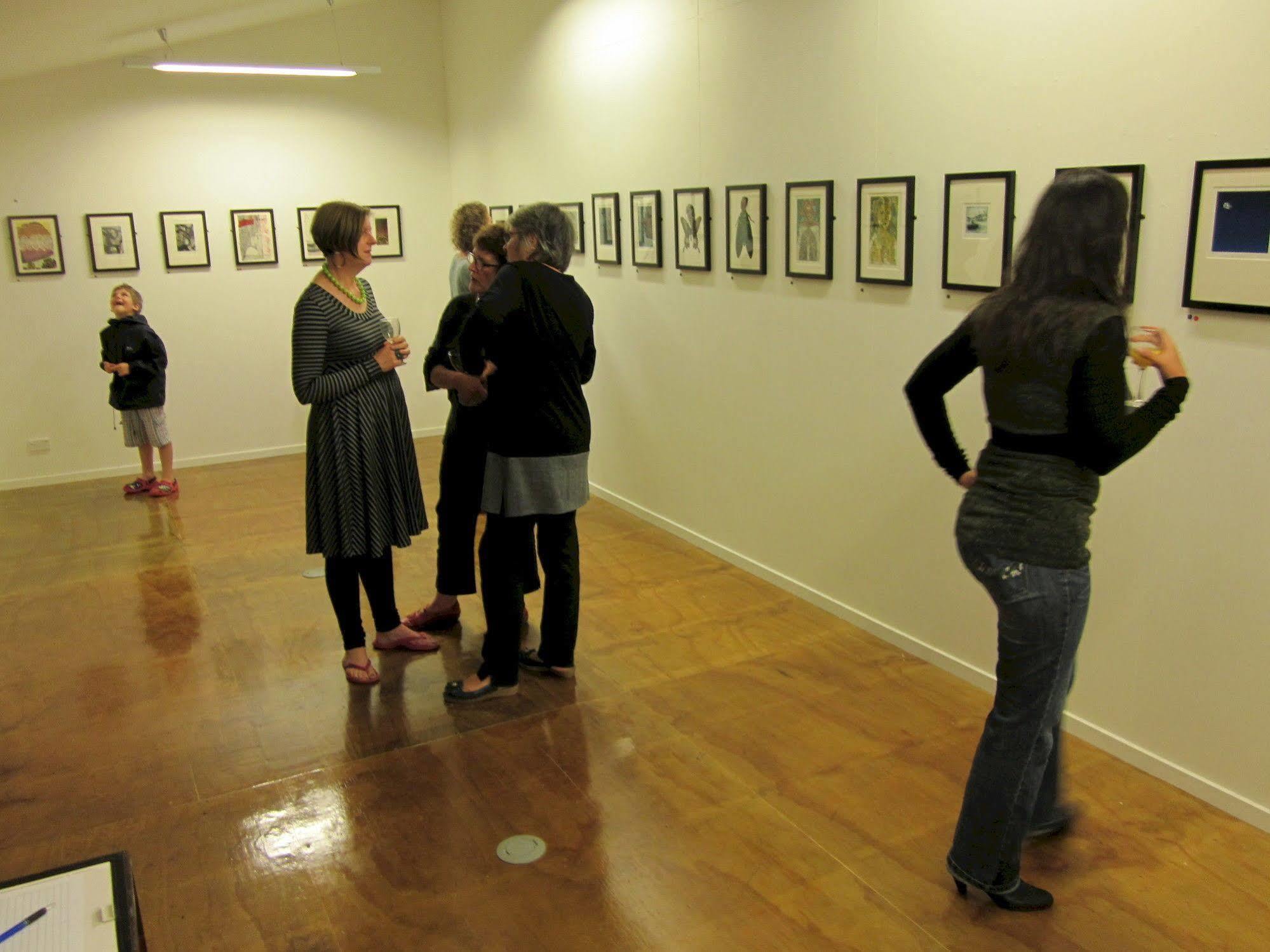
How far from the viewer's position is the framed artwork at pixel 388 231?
8555 mm

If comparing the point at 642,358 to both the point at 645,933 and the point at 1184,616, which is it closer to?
the point at 1184,616

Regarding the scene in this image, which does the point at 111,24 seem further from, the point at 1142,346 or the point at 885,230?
the point at 1142,346

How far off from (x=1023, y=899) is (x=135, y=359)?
20.7ft

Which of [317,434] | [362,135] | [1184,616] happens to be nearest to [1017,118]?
[1184,616]

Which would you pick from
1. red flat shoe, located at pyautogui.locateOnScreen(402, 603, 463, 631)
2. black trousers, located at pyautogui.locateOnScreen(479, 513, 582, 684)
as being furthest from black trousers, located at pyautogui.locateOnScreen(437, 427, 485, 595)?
black trousers, located at pyautogui.locateOnScreen(479, 513, 582, 684)

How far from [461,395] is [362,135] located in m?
5.40

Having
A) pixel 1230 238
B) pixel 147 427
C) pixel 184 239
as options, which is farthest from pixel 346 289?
pixel 184 239

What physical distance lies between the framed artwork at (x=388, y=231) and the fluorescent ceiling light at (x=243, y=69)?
1.17 m

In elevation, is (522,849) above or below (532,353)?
below

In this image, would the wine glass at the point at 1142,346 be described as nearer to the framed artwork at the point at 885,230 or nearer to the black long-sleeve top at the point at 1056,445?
the black long-sleeve top at the point at 1056,445

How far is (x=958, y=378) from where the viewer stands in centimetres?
255

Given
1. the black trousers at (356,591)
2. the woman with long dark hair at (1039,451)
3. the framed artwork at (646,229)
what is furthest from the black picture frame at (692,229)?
the woman with long dark hair at (1039,451)

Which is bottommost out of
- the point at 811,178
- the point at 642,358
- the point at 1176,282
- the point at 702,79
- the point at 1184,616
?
the point at 1184,616

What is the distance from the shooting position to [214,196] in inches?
313
